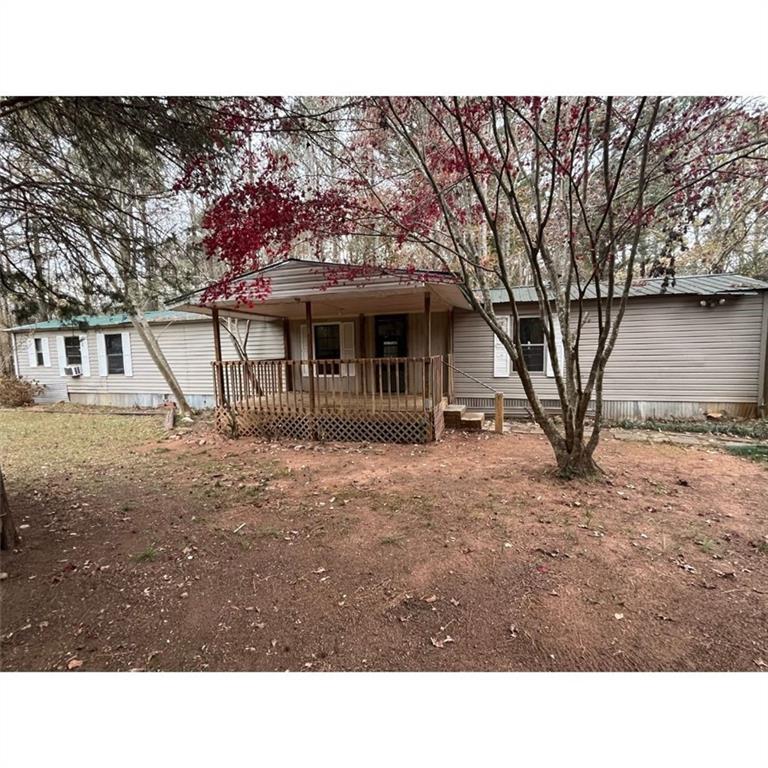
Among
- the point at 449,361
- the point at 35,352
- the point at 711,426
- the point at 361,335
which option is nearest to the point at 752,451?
the point at 711,426

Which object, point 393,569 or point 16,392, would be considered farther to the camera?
point 16,392

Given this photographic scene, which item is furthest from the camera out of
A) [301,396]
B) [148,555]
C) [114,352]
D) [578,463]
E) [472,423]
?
[114,352]

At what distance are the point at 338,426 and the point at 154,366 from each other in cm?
798

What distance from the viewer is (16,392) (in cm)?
1233

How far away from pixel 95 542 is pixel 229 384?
4.85 m

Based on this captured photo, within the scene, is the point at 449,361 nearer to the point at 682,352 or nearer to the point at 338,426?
the point at 338,426

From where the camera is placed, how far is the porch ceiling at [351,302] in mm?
6215

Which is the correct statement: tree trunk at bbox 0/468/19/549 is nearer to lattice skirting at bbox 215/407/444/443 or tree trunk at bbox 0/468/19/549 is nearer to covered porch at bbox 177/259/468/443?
covered porch at bbox 177/259/468/443

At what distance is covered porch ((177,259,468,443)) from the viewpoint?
6.43m

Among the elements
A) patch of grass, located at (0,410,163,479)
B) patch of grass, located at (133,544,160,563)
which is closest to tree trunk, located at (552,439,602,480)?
patch of grass, located at (133,544,160,563)

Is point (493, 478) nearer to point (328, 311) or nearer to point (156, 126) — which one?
point (156, 126)

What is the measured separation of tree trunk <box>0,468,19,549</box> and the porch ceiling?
4.51 metres

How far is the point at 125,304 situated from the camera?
4.61m

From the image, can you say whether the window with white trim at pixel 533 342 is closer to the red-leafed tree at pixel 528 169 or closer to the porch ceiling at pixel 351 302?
the porch ceiling at pixel 351 302
